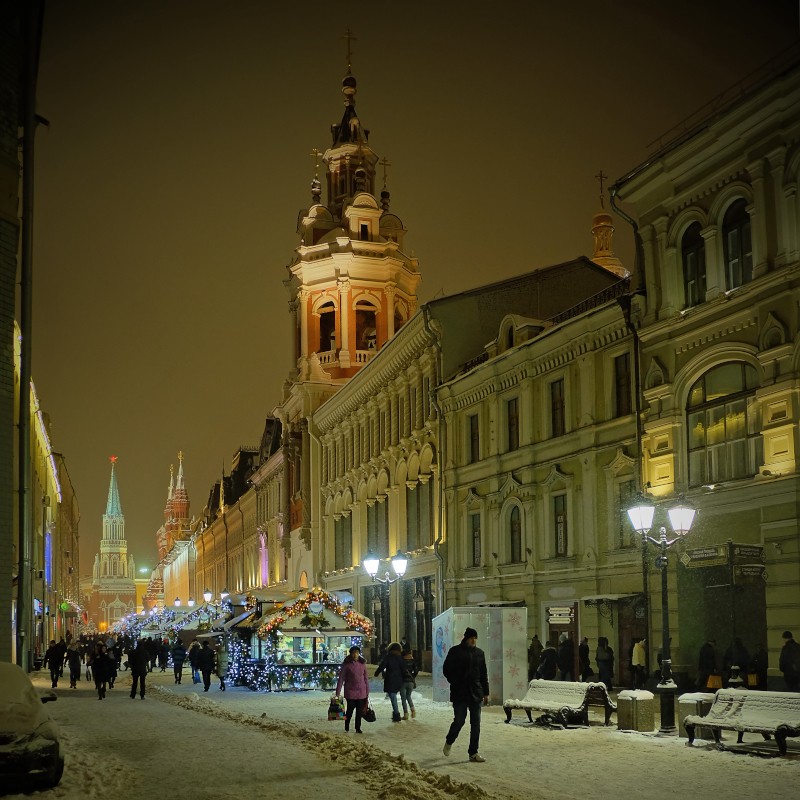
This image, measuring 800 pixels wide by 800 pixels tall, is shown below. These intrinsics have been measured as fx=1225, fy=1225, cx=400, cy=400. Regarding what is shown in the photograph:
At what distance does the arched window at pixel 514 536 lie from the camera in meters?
34.4

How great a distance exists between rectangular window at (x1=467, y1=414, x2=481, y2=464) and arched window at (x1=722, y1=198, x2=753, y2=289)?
42.9 feet

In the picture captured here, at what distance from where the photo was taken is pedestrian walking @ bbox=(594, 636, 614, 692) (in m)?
27.3

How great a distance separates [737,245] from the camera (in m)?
25.4

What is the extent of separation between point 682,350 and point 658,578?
5087 millimetres

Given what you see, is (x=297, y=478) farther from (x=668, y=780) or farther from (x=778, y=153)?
(x=668, y=780)

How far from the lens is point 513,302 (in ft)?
139

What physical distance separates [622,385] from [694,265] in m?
3.74

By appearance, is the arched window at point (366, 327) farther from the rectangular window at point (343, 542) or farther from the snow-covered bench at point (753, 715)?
the snow-covered bench at point (753, 715)

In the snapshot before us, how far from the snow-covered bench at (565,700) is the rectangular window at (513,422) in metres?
14.3

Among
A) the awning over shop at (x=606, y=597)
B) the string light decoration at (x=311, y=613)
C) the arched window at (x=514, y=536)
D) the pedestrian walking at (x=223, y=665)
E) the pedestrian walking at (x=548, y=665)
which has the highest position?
the arched window at (x=514, y=536)

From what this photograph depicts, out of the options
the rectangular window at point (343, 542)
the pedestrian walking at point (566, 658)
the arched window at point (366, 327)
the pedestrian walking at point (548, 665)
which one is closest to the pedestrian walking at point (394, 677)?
the pedestrian walking at point (548, 665)

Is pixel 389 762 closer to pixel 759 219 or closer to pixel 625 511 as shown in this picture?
pixel 759 219

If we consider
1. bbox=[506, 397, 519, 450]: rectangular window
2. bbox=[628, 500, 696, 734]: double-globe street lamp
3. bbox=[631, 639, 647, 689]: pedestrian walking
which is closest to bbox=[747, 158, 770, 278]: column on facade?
bbox=[628, 500, 696, 734]: double-globe street lamp

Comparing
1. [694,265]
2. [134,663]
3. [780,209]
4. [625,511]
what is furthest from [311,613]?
[780,209]
